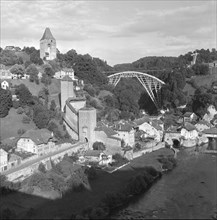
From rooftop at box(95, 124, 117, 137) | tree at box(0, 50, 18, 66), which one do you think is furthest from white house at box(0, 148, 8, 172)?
tree at box(0, 50, 18, 66)

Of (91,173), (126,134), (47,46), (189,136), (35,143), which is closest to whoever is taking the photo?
(91,173)

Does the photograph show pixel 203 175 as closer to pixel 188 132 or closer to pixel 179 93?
pixel 188 132

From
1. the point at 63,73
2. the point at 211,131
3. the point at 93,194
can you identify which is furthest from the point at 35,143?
the point at 63,73

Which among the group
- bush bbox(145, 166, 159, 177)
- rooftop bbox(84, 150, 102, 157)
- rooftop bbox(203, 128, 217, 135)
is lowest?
bush bbox(145, 166, 159, 177)

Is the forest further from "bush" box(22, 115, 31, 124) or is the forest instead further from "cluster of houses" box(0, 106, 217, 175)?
"bush" box(22, 115, 31, 124)

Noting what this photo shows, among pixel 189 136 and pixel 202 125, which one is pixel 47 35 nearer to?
pixel 202 125

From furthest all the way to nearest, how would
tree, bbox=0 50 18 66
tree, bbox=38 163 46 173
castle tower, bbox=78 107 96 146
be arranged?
tree, bbox=0 50 18 66
castle tower, bbox=78 107 96 146
tree, bbox=38 163 46 173

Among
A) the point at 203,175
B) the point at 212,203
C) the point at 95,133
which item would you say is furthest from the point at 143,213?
the point at 95,133
